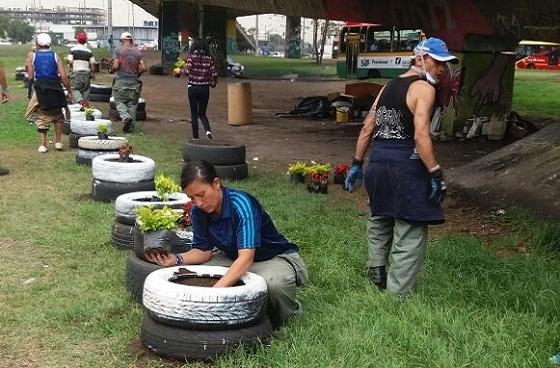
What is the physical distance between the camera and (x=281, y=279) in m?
4.33

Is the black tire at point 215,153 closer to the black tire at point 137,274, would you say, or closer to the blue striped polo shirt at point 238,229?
the black tire at point 137,274

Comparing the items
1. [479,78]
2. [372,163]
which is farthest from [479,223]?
[479,78]

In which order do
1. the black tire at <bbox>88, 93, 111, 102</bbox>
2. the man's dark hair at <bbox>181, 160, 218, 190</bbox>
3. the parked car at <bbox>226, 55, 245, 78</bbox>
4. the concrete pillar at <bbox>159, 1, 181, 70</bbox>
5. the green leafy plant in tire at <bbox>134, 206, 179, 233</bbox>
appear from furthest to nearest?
the concrete pillar at <bbox>159, 1, 181, 70</bbox> → the parked car at <bbox>226, 55, 245, 78</bbox> → the black tire at <bbox>88, 93, 111, 102</bbox> → the green leafy plant in tire at <bbox>134, 206, 179, 233</bbox> → the man's dark hair at <bbox>181, 160, 218, 190</bbox>

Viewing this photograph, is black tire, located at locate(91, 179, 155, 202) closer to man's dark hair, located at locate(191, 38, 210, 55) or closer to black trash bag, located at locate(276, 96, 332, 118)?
man's dark hair, located at locate(191, 38, 210, 55)

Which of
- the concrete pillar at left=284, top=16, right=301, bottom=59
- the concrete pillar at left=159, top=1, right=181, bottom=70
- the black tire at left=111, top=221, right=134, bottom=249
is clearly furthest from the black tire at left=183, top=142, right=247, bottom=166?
the concrete pillar at left=284, top=16, right=301, bottom=59

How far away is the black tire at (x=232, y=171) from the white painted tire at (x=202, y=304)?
5575 millimetres

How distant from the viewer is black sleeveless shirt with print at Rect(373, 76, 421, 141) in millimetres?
4812

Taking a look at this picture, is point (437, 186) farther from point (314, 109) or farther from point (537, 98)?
point (537, 98)

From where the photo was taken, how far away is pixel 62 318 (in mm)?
4645

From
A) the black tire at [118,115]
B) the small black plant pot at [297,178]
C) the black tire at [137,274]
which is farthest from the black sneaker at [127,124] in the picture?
the black tire at [137,274]

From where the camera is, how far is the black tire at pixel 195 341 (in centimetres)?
394

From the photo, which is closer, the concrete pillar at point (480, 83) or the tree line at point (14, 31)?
the concrete pillar at point (480, 83)

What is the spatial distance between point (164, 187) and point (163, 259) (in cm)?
156

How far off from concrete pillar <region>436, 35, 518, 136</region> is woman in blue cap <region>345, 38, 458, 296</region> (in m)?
10.4
